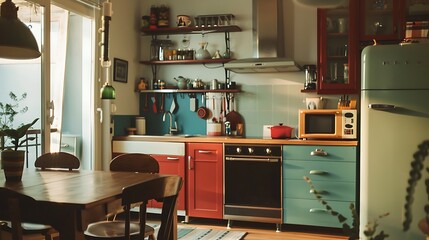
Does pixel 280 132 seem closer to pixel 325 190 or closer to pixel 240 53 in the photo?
pixel 325 190

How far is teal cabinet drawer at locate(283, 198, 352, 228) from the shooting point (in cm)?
409

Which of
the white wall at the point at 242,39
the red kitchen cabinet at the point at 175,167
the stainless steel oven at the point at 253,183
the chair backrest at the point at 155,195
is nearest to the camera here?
the chair backrest at the point at 155,195

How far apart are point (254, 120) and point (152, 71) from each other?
54.1 inches

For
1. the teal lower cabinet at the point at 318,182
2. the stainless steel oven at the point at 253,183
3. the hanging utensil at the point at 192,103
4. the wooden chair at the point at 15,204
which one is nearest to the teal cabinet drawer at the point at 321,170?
the teal lower cabinet at the point at 318,182

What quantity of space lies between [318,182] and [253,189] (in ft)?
2.00

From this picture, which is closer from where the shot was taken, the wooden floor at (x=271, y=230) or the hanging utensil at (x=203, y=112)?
the wooden floor at (x=271, y=230)

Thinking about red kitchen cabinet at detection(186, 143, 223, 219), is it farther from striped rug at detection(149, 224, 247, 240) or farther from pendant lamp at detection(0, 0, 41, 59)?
pendant lamp at detection(0, 0, 41, 59)

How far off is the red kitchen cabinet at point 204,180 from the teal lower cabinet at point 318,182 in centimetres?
65

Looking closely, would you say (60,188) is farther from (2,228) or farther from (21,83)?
(21,83)

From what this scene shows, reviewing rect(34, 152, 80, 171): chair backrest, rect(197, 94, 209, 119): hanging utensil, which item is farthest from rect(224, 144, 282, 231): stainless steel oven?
rect(34, 152, 80, 171): chair backrest

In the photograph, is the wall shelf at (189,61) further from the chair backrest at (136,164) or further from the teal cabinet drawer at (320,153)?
the chair backrest at (136,164)

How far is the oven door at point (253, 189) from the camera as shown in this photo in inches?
168

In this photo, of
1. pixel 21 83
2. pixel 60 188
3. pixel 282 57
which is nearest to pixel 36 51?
pixel 60 188

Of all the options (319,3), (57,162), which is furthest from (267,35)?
(319,3)
